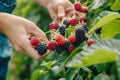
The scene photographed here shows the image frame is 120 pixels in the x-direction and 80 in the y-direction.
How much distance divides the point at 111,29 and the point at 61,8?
0.62m

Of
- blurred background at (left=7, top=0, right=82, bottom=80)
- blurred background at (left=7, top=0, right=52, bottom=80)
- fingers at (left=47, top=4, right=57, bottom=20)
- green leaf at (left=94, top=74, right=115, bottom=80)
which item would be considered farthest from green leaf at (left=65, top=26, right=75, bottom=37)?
blurred background at (left=7, top=0, right=52, bottom=80)

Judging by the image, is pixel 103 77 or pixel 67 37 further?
pixel 67 37

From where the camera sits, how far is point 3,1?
6.75ft

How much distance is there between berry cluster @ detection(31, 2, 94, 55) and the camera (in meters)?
Answer: 1.30

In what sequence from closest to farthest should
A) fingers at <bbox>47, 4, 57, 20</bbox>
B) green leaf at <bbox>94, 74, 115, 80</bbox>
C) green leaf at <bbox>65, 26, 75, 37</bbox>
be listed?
green leaf at <bbox>94, 74, 115, 80</bbox>
green leaf at <bbox>65, 26, 75, 37</bbox>
fingers at <bbox>47, 4, 57, 20</bbox>

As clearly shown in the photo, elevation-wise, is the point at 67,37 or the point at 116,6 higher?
the point at 116,6

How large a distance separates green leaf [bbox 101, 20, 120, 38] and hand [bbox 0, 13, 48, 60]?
306 mm

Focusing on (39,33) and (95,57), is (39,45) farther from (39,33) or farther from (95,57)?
(95,57)

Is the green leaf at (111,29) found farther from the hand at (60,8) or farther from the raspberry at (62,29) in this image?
the hand at (60,8)

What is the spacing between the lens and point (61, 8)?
179 centimetres

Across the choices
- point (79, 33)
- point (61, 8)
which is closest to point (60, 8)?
point (61, 8)

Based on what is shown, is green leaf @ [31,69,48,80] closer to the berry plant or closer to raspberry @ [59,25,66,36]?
the berry plant

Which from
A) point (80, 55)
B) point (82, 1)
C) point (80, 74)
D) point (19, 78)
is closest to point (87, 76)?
point (80, 74)

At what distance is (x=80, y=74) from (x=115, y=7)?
0.88 feet
